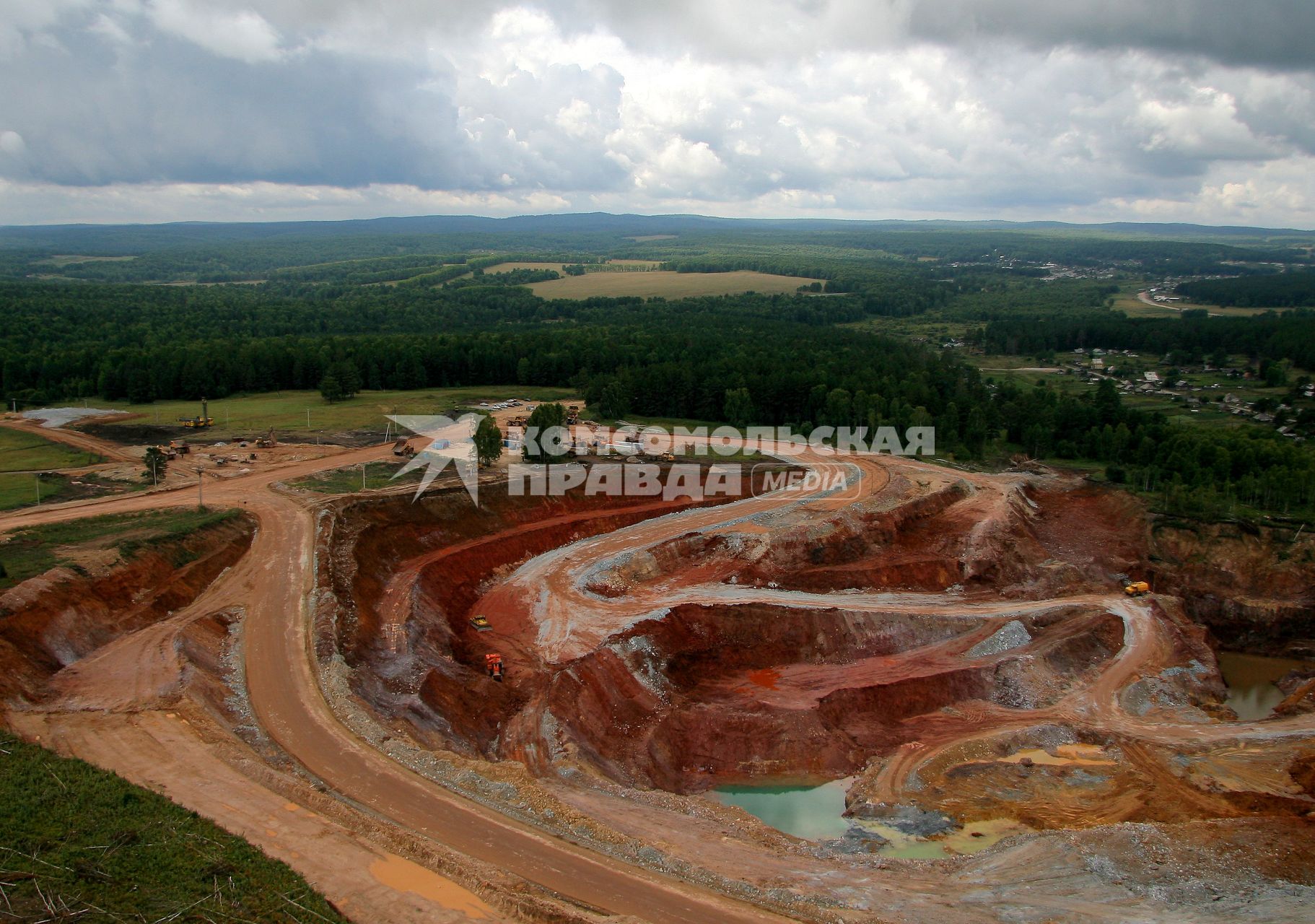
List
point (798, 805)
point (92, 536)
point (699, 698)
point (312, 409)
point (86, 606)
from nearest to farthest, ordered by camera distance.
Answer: point (798, 805)
point (86, 606)
point (92, 536)
point (699, 698)
point (312, 409)

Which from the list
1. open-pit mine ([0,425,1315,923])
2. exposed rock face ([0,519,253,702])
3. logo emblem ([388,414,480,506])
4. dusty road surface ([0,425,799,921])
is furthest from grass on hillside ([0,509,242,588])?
logo emblem ([388,414,480,506])

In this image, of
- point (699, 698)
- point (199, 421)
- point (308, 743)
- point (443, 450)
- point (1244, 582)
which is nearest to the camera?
point (308, 743)

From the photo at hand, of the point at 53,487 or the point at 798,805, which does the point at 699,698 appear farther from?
the point at 53,487

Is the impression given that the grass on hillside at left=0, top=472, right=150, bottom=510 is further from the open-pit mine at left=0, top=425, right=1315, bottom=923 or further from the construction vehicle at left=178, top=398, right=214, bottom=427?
the construction vehicle at left=178, top=398, right=214, bottom=427

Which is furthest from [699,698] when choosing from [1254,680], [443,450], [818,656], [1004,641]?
[443,450]

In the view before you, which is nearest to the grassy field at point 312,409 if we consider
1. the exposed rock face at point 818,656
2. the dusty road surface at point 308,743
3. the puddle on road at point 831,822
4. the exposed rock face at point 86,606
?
the dusty road surface at point 308,743

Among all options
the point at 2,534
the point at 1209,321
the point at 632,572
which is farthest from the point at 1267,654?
the point at 1209,321

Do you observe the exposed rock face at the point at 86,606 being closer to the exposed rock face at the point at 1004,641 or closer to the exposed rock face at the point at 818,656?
the exposed rock face at the point at 818,656
